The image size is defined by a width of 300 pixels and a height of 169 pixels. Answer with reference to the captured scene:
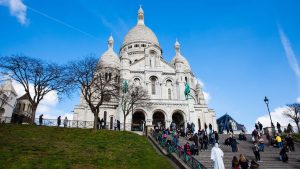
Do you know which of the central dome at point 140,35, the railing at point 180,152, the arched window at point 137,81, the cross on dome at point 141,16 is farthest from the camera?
the cross on dome at point 141,16

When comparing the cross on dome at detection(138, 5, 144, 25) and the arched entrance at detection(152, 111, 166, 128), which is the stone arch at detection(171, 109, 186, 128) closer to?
the arched entrance at detection(152, 111, 166, 128)

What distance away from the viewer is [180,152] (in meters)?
17.3

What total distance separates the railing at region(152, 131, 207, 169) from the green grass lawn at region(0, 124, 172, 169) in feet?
3.74

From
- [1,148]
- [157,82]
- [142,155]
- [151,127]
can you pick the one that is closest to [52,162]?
[1,148]

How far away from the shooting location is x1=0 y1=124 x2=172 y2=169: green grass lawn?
15.6 m

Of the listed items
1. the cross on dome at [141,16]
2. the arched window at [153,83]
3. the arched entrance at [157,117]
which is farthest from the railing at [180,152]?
the cross on dome at [141,16]

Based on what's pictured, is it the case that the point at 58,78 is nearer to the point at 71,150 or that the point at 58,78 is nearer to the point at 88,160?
the point at 71,150

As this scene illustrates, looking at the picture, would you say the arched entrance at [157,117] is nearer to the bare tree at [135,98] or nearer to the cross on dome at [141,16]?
the bare tree at [135,98]

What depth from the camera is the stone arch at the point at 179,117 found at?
42188 millimetres

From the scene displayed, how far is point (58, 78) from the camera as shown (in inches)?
1222

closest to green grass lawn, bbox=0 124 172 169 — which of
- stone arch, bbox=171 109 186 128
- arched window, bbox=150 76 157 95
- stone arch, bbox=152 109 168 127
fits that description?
stone arch, bbox=152 109 168 127

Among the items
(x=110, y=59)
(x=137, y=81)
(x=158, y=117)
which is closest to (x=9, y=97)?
(x=110, y=59)

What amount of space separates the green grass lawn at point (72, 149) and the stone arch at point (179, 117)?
18.1 meters

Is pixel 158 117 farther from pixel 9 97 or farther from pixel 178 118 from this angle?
pixel 9 97
